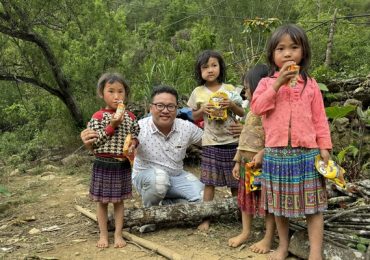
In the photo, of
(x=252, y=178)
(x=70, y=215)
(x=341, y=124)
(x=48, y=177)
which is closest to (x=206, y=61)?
(x=252, y=178)

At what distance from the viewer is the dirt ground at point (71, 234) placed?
9.68ft

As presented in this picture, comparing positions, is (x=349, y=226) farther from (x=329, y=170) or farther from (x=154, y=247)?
(x=154, y=247)

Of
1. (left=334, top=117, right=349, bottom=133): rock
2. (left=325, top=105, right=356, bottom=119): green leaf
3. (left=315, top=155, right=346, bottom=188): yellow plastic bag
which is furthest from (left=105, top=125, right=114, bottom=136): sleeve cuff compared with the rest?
(left=334, top=117, right=349, bottom=133): rock

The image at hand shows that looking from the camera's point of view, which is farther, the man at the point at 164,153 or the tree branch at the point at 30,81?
the tree branch at the point at 30,81

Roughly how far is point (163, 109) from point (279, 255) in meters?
1.48

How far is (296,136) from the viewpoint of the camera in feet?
8.04

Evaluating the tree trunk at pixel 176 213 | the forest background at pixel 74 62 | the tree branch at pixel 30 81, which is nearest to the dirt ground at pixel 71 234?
the tree trunk at pixel 176 213

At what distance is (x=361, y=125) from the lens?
470cm

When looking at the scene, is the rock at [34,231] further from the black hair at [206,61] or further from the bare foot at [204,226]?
the black hair at [206,61]

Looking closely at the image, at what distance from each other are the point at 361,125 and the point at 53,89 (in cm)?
557

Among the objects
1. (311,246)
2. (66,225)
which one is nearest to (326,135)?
(311,246)

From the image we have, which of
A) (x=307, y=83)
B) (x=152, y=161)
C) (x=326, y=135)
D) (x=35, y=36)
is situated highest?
(x=35, y=36)

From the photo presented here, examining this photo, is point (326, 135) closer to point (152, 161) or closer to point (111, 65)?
point (152, 161)

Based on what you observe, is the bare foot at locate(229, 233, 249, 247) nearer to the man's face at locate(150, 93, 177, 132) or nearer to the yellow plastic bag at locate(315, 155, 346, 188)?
the yellow plastic bag at locate(315, 155, 346, 188)
